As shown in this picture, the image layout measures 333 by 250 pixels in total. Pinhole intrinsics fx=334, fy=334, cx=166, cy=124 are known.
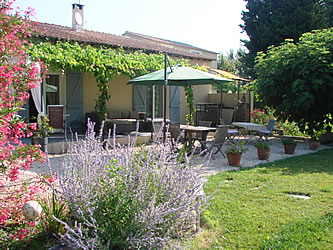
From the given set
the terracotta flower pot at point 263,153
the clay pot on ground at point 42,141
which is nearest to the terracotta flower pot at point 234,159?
the terracotta flower pot at point 263,153

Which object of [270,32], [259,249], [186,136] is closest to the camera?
[259,249]

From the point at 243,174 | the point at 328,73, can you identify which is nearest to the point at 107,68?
the point at 243,174

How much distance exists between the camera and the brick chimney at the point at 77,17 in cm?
1382

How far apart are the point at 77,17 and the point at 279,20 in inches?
501

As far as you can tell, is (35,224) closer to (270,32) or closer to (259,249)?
(259,249)

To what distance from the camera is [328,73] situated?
Result: 9.98m

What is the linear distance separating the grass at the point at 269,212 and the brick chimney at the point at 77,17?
10.2 metres

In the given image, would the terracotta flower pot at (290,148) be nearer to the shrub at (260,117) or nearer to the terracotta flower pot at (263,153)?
the terracotta flower pot at (263,153)

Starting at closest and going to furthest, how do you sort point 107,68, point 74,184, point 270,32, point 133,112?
point 74,184 < point 107,68 < point 133,112 < point 270,32

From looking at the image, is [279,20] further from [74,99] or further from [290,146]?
[74,99]

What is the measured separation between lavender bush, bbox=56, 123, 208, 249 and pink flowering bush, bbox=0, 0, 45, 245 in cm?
49

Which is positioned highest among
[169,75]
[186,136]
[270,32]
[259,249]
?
[270,32]

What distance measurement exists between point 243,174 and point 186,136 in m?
2.58

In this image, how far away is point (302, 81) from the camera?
9859 millimetres
